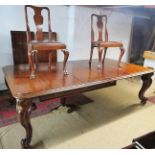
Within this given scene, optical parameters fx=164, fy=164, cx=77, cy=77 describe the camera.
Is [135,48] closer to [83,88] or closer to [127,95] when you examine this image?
[127,95]

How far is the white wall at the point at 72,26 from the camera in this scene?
2.67m

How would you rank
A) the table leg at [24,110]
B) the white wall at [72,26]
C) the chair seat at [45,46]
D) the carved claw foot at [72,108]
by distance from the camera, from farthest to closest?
1. the white wall at [72,26]
2. the carved claw foot at [72,108]
3. the chair seat at [45,46]
4. the table leg at [24,110]

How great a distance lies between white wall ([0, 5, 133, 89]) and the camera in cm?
267

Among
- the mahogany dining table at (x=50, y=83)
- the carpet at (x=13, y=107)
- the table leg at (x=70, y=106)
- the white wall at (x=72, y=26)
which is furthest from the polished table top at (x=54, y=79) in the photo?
the white wall at (x=72, y=26)

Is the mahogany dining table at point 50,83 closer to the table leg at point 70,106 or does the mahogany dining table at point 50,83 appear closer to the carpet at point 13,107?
the table leg at point 70,106

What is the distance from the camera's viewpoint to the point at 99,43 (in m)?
2.32

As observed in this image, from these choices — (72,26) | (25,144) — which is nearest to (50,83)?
(25,144)

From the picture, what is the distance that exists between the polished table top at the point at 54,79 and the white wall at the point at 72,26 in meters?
0.82

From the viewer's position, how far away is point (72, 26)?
3.21 meters

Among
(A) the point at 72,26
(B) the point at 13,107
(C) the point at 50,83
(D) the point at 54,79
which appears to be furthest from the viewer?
(A) the point at 72,26

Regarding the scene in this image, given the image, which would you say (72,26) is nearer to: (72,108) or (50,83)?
(72,108)

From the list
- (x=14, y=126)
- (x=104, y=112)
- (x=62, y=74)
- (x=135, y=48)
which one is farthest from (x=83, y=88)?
(x=135, y=48)

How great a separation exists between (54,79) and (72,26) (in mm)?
1737
